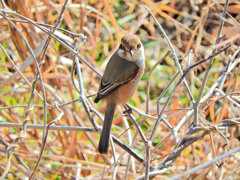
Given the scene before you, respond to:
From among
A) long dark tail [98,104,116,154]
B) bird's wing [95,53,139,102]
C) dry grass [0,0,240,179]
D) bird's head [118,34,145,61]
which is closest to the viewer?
dry grass [0,0,240,179]

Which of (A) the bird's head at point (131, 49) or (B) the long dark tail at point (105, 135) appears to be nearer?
(B) the long dark tail at point (105, 135)

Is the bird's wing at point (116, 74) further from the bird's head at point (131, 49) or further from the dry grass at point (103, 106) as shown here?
the dry grass at point (103, 106)

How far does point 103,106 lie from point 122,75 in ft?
5.01

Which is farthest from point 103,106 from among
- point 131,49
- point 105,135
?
point 105,135

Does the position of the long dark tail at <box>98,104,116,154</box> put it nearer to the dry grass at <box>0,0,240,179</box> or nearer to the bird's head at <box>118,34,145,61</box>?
the dry grass at <box>0,0,240,179</box>

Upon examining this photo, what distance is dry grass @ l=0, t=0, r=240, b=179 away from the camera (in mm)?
2008

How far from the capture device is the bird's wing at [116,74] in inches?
109

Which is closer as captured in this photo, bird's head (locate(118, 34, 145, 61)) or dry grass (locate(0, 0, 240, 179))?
dry grass (locate(0, 0, 240, 179))

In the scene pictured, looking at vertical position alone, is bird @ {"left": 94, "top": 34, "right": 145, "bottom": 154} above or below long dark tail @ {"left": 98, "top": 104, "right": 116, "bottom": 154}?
above

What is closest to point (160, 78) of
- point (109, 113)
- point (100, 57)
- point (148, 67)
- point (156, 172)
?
point (148, 67)

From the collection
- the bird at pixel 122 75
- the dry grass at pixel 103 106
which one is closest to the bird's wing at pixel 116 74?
the bird at pixel 122 75

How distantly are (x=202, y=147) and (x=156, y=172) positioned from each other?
204 cm

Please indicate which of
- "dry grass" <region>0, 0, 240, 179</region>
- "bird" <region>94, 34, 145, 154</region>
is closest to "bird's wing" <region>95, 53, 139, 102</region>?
"bird" <region>94, 34, 145, 154</region>

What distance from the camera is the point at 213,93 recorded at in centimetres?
223
